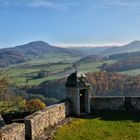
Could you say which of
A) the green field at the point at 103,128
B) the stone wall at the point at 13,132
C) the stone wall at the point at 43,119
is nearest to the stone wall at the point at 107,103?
the green field at the point at 103,128

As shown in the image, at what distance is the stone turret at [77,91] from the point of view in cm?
2541

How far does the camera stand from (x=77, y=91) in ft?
83.5

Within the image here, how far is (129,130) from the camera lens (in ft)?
69.8

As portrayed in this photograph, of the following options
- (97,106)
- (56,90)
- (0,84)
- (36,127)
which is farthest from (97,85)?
(36,127)

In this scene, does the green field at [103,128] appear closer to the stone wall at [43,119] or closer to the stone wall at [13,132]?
the stone wall at [43,119]

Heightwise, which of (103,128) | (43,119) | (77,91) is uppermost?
(77,91)

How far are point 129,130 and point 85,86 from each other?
559cm

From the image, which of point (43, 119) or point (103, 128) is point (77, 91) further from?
point (43, 119)

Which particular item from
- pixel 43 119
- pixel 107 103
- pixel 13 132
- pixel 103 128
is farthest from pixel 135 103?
pixel 13 132

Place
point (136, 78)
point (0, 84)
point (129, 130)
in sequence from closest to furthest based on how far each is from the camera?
point (129, 130) → point (0, 84) → point (136, 78)

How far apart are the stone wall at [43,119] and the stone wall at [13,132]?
692 mm

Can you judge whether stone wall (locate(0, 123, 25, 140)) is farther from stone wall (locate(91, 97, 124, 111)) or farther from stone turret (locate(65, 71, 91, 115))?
stone wall (locate(91, 97, 124, 111))

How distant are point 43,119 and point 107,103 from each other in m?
7.88

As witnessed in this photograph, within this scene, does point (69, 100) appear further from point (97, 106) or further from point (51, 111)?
point (51, 111)
